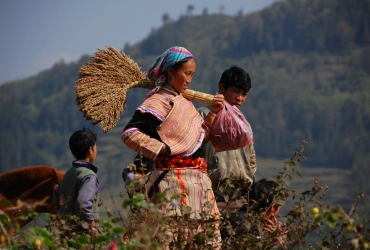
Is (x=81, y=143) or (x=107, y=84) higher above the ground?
(x=107, y=84)

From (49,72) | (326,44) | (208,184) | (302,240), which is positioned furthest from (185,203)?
(49,72)

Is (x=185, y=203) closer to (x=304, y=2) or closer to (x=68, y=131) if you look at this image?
(x=68, y=131)

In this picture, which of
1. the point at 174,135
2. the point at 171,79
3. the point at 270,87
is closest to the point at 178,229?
the point at 174,135

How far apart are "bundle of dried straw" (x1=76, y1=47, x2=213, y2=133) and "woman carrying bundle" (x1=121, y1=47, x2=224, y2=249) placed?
0.61 feet

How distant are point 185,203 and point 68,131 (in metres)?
140

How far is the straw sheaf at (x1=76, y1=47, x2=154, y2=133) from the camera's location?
207 inches

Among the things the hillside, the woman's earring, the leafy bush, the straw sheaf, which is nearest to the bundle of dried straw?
the straw sheaf

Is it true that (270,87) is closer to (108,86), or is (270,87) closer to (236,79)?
(236,79)

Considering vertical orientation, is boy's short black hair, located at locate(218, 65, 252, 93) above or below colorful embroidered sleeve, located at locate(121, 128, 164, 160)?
above

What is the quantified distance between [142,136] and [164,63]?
0.51 metres

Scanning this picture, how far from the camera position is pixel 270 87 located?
5551 inches

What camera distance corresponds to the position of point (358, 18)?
539 feet

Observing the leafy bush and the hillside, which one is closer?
the leafy bush

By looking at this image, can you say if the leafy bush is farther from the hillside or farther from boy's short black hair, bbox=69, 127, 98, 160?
the hillside
